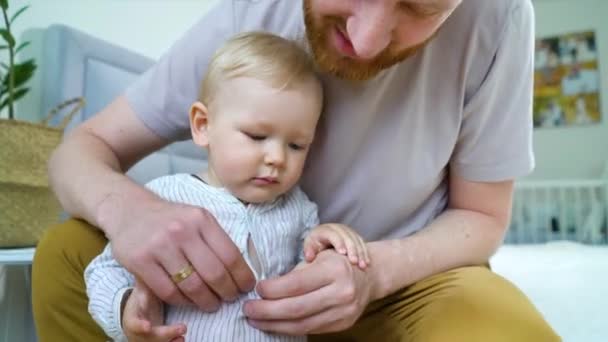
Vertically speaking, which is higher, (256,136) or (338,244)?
(256,136)

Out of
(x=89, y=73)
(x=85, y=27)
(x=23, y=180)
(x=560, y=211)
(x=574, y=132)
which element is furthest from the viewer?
(x=574, y=132)

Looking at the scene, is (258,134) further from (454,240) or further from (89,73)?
(89,73)

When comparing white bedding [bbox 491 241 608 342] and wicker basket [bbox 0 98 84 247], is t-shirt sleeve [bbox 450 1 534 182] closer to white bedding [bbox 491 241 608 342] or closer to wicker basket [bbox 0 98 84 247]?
white bedding [bbox 491 241 608 342]

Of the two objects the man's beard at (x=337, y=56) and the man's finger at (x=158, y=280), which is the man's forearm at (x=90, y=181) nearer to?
the man's finger at (x=158, y=280)

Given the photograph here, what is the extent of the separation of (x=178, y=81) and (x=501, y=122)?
0.56 m

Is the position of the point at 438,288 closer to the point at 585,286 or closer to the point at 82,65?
the point at 82,65

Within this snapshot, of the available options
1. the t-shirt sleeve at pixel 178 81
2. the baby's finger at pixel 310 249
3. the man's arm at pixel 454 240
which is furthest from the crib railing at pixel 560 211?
the baby's finger at pixel 310 249

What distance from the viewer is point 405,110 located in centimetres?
90

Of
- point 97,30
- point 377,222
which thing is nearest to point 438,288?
point 377,222

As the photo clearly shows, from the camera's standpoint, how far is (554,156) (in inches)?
179

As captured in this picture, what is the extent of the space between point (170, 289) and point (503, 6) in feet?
2.17

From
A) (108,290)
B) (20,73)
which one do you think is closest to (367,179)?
(108,290)

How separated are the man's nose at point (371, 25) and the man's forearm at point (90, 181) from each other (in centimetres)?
34

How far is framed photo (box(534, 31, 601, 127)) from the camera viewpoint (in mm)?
4469
